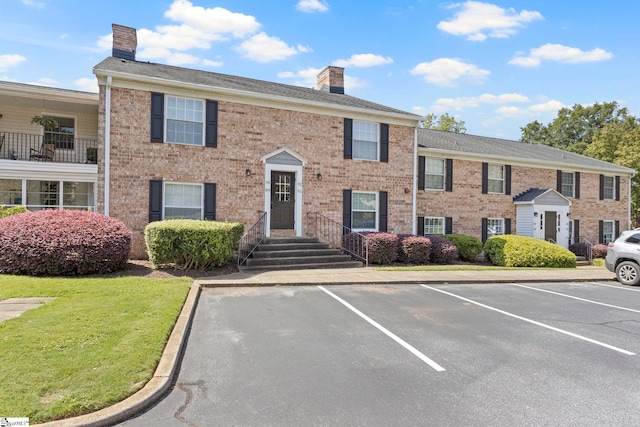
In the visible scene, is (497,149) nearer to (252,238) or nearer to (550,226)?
(550,226)

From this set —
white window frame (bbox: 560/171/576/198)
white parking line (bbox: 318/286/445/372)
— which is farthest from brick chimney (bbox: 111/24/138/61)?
white window frame (bbox: 560/171/576/198)

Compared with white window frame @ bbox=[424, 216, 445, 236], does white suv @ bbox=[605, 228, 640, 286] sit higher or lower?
lower

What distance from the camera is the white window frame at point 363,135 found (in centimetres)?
1473

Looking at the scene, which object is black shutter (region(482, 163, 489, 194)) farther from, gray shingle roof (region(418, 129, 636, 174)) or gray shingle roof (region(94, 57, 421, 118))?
gray shingle roof (region(94, 57, 421, 118))

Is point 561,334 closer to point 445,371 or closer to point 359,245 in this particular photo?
point 445,371

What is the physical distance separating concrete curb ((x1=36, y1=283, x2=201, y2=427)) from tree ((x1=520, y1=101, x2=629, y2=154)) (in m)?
52.8

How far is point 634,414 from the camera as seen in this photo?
11.1 feet

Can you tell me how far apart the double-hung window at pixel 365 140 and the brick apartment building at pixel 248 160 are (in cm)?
4

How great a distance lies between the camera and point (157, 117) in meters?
11.8

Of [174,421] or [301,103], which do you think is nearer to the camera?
[174,421]

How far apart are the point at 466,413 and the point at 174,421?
2468mm

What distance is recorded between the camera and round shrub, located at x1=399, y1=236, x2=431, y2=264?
1349 centimetres

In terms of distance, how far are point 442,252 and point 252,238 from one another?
6940mm

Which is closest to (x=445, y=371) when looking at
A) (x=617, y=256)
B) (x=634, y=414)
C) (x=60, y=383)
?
(x=634, y=414)
